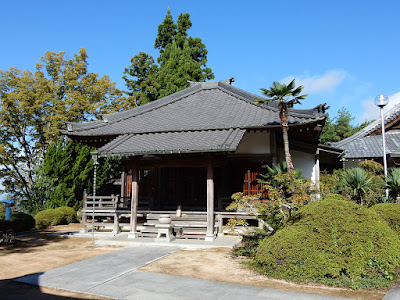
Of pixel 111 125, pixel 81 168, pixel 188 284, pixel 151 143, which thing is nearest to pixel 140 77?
pixel 81 168

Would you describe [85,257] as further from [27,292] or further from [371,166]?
[371,166]

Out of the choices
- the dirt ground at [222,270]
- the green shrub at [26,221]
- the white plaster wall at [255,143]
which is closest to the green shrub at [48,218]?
the green shrub at [26,221]

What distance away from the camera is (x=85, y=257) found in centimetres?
943

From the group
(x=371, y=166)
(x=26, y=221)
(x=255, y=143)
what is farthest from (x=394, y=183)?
(x=26, y=221)

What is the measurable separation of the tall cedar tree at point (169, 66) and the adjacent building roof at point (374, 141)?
45.7ft

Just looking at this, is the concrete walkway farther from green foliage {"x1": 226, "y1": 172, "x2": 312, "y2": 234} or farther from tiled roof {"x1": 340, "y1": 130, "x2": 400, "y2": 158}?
tiled roof {"x1": 340, "y1": 130, "x2": 400, "y2": 158}

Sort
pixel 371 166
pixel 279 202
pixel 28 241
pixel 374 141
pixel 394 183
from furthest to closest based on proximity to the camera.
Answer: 1. pixel 374 141
2. pixel 371 166
3. pixel 28 241
4. pixel 394 183
5. pixel 279 202

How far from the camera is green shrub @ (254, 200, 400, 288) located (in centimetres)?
617

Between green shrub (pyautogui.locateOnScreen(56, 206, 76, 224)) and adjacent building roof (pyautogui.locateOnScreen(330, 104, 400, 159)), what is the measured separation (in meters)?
16.9

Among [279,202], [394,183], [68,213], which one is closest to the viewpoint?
[279,202]

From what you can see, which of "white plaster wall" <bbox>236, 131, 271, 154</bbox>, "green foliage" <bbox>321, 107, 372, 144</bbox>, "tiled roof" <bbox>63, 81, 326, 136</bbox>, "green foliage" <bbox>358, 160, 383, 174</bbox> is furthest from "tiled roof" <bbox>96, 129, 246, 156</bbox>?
"green foliage" <bbox>321, 107, 372, 144</bbox>

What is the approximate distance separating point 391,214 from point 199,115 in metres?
9.19

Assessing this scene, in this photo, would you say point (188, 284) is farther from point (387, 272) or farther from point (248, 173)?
point (248, 173)

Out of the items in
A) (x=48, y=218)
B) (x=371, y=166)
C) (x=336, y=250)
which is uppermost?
(x=371, y=166)
